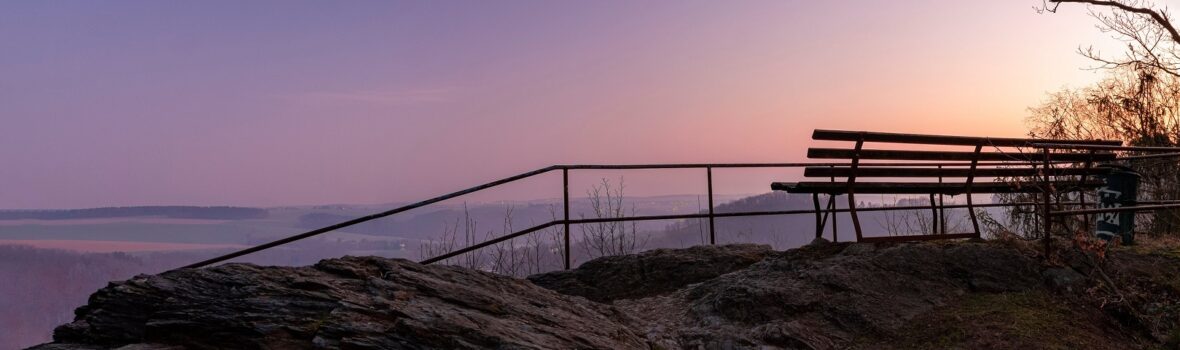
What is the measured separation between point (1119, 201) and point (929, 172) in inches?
91.5

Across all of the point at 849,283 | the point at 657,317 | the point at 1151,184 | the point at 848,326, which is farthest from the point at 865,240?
the point at 1151,184

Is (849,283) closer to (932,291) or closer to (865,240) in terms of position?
(932,291)

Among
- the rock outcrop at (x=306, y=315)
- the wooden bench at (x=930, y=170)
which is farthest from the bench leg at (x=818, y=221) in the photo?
the rock outcrop at (x=306, y=315)

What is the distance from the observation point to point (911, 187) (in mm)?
7594

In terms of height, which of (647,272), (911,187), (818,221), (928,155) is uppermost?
(928,155)

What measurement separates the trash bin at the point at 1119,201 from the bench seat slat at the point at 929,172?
127mm

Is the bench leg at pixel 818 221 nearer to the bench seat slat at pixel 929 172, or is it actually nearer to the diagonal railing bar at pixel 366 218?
the bench seat slat at pixel 929 172

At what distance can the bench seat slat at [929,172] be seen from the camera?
23.4 ft

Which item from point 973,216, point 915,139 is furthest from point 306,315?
point 973,216

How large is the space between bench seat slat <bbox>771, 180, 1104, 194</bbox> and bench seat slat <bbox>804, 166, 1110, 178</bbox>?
3.5 inches

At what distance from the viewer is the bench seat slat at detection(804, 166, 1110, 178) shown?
281 inches

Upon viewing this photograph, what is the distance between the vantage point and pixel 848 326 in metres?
5.51

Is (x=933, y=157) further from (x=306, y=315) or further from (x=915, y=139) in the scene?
(x=306, y=315)

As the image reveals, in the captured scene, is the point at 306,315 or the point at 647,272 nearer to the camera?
the point at 306,315
